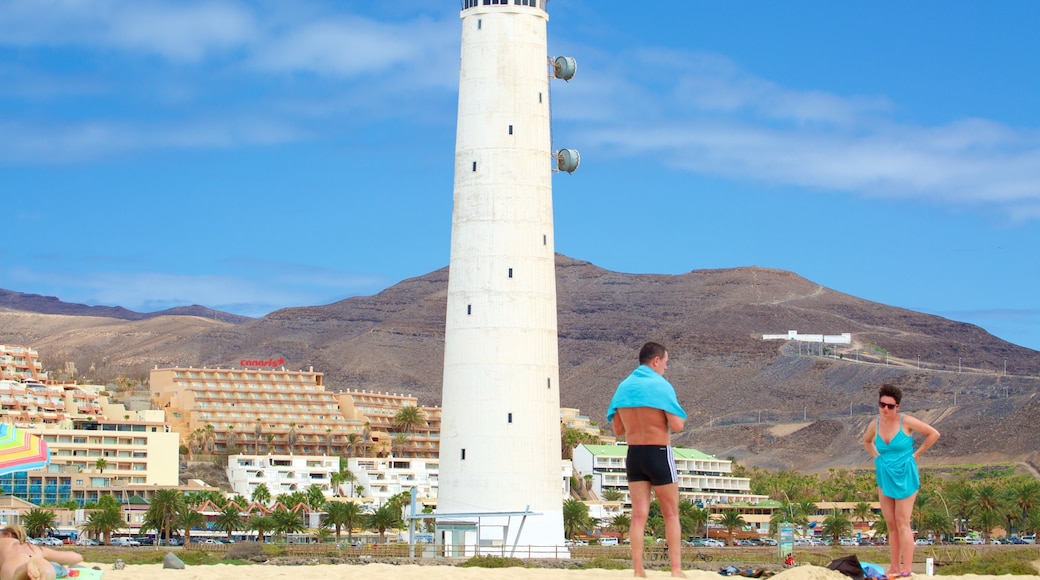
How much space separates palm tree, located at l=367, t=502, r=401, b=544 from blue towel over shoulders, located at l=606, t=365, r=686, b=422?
54.4 meters

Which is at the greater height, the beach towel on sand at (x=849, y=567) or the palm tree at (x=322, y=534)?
the palm tree at (x=322, y=534)

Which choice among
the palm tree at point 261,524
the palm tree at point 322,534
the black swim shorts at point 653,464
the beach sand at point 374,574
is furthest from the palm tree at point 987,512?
the black swim shorts at point 653,464

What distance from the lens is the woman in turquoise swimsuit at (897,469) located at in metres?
18.4

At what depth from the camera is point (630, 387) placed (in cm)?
1695

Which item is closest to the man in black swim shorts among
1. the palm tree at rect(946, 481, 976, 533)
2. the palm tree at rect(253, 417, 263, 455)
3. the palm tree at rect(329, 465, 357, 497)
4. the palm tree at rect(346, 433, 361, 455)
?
the palm tree at rect(946, 481, 976, 533)

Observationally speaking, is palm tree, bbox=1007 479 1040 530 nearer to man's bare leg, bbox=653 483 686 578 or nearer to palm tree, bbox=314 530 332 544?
palm tree, bbox=314 530 332 544

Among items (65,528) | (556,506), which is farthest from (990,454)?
(556,506)

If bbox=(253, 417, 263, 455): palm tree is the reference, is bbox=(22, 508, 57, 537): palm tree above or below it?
below

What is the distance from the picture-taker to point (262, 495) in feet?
320

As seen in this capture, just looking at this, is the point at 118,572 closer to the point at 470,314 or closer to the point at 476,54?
the point at 470,314

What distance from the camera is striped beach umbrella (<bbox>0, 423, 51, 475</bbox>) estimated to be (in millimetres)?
29672

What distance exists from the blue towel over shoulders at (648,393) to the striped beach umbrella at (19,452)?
1631 cm

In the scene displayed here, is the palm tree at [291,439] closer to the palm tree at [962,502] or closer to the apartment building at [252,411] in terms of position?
the apartment building at [252,411]

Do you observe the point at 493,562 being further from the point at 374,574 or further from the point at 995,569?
the point at 374,574
